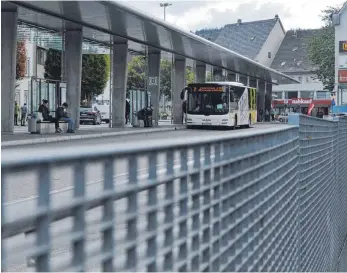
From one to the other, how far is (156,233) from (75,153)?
792 mm

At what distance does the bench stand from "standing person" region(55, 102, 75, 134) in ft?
0.66

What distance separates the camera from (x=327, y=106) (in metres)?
86.9

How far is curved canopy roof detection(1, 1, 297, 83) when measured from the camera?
974 inches

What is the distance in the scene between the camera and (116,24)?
96.8 ft

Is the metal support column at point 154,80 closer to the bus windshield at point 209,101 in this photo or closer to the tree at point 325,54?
Answer: the bus windshield at point 209,101

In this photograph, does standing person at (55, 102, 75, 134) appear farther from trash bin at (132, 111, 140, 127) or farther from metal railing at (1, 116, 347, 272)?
metal railing at (1, 116, 347, 272)

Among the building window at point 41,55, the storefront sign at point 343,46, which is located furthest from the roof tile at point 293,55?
the storefront sign at point 343,46

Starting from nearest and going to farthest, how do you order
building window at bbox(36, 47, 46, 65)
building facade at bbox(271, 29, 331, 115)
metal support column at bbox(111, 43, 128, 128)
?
metal support column at bbox(111, 43, 128, 128) → building window at bbox(36, 47, 46, 65) → building facade at bbox(271, 29, 331, 115)

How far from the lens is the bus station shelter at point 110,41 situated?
1008 inches

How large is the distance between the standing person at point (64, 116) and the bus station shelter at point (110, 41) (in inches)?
57.1

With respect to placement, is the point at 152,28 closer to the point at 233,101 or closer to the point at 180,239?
the point at 233,101

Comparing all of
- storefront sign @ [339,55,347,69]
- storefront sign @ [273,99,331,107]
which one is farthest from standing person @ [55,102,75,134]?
storefront sign @ [273,99,331,107]

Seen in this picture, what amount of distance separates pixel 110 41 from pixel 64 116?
→ 335 inches

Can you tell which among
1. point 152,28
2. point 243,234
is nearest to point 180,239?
point 243,234
